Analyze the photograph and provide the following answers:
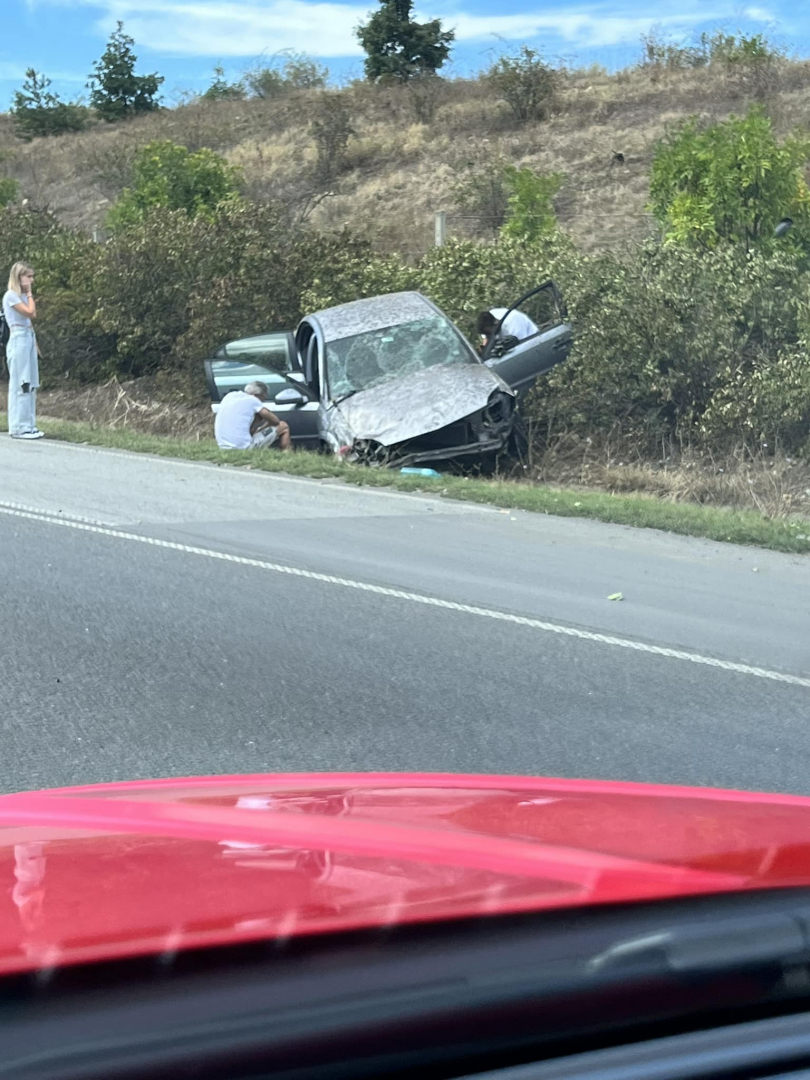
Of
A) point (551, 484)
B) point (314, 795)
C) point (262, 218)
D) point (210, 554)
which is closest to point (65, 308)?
point (262, 218)

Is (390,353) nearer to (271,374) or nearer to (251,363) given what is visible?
(271,374)

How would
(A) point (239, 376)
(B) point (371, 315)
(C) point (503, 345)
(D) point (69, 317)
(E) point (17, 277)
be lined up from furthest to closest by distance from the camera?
(D) point (69, 317) → (A) point (239, 376) → (E) point (17, 277) → (B) point (371, 315) → (C) point (503, 345)

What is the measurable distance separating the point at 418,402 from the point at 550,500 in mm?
2138

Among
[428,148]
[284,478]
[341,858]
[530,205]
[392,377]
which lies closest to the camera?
[341,858]

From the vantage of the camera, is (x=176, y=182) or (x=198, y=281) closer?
(x=198, y=281)

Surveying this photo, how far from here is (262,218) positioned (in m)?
18.9

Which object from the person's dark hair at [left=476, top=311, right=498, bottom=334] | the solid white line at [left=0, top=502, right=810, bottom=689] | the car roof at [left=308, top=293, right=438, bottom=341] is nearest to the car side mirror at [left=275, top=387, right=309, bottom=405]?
the car roof at [left=308, top=293, right=438, bottom=341]

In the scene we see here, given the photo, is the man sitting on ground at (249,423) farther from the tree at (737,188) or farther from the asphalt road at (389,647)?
the tree at (737,188)

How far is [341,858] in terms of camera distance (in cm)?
156

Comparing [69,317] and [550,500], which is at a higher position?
[69,317]

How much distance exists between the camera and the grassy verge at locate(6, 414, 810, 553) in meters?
9.31


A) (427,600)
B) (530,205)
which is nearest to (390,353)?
(427,600)

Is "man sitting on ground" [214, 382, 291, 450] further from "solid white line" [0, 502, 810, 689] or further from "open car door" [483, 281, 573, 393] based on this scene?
"solid white line" [0, 502, 810, 689]

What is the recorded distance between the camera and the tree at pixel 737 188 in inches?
640
